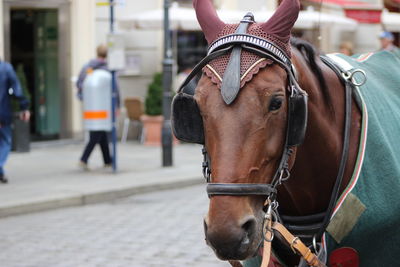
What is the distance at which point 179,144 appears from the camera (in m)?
16.2

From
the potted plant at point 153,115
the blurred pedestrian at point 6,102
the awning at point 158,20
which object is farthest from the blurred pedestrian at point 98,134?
the awning at point 158,20

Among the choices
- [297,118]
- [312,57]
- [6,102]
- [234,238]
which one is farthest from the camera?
[6,102]

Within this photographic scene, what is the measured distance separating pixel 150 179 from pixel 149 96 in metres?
5.04

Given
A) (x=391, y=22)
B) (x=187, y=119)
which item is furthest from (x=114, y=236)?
(x=391, y=22)

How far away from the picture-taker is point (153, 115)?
15734 millimetres

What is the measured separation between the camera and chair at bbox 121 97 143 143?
52.0 ft

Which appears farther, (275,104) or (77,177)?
(77,177)

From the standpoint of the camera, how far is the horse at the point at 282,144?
2.54 m

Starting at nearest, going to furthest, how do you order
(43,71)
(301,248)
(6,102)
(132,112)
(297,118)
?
1. (297,118)
2. (301,248)
3. (6,102)
4. (43,71)
5. (132,112)

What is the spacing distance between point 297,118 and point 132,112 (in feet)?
44.3

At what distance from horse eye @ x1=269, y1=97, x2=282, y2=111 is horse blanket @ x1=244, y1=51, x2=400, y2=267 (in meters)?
0.62

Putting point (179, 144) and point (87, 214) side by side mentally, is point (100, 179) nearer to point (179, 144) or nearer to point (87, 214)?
point (87, 214)

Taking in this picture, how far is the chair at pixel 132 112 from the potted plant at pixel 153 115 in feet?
0.51

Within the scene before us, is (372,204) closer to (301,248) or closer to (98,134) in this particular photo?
(301,248)
